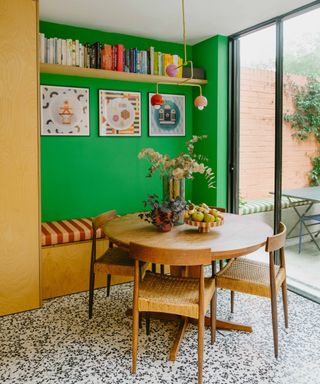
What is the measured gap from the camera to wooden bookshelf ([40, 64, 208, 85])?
370 centimetres

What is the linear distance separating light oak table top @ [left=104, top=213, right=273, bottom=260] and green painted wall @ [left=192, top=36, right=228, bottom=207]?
1.46 metres

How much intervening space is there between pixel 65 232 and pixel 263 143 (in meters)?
2.33

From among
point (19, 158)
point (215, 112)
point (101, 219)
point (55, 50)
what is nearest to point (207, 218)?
point (101, 219)

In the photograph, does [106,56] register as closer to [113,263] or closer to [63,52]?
[63,52]

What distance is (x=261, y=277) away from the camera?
8.61 ft

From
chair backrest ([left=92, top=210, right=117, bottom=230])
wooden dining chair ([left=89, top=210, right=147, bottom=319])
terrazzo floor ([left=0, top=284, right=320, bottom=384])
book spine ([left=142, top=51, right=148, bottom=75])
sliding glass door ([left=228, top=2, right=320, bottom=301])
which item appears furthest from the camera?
book spine ([left=142, top=51, right=148, bottom=75])

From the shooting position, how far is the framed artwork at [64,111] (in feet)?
12.9

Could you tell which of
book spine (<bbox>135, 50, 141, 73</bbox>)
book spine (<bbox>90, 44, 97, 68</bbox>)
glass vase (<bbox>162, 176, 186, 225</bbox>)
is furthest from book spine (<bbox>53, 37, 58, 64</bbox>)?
glass vase (<bbox>162, 176, 186, 225</bbox>)

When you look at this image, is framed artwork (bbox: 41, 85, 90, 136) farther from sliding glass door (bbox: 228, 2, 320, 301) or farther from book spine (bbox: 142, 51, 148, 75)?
sliding glass door (bbox: 228, 2, 320, 301)

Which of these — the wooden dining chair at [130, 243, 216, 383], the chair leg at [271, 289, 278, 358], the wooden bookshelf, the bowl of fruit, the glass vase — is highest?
the wooden bookshelf

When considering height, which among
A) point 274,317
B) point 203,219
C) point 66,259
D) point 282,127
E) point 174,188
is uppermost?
point 282,127

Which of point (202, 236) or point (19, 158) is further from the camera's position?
point (19, 158)

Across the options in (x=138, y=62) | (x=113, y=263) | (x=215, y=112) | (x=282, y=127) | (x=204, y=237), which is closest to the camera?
(x=204, y=237)

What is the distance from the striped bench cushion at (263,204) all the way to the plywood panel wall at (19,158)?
2394 mm
